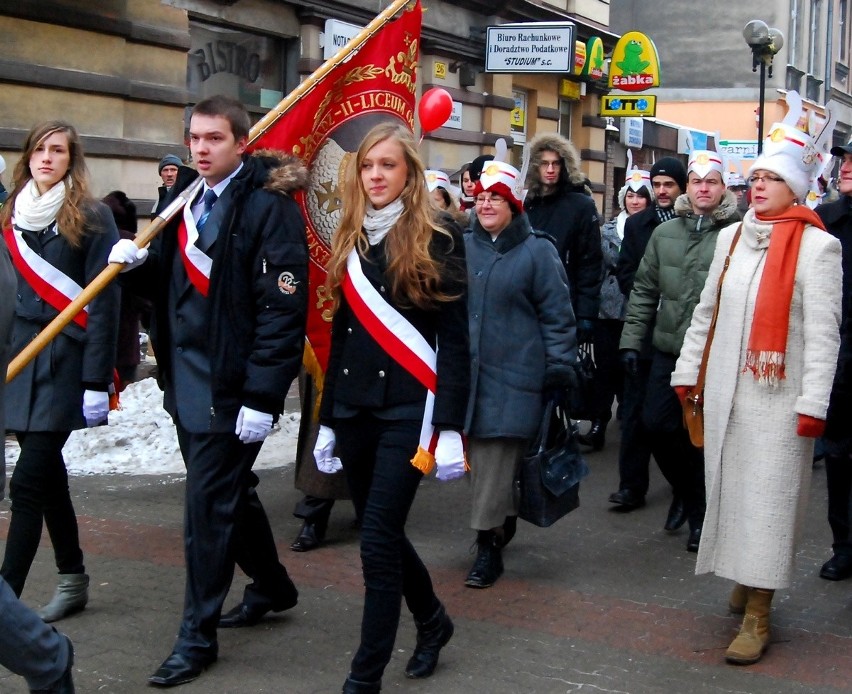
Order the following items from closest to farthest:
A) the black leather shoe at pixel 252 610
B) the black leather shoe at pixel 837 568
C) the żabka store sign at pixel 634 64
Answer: the black leather shoe at pixel 252 610 < the black leather shoe at pixel 837 568 < the żabka store sign at pixel 634 64

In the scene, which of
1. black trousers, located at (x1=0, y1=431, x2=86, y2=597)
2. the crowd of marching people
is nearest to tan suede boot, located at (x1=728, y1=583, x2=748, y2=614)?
the crowd of marching people

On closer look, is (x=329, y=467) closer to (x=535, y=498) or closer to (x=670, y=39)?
(x=535, y=498)

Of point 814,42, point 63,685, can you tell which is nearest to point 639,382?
point 63,685

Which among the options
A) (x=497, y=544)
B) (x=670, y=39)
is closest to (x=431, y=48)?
(x=497, y=544)

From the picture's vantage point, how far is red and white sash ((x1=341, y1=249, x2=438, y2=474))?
4.45 m

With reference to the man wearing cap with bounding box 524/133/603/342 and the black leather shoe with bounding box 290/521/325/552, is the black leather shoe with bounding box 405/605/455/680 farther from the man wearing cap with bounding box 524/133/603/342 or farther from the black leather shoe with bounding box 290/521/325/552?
the man wearing cap with bounding box 524/133/603/342

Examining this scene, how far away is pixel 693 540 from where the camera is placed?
6.77 m

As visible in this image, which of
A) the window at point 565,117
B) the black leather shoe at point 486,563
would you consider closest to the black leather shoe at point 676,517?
the black leather shoe at point 486,563

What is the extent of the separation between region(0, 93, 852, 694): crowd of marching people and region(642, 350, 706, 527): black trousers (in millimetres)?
804

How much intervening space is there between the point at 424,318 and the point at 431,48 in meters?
14.0

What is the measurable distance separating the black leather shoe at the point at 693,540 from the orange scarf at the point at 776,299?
1905 mm

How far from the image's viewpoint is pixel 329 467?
4.71 m

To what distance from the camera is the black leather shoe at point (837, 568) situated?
6254 millimetres

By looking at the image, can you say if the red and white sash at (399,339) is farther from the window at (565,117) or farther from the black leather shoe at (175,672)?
the window at (565,117)
